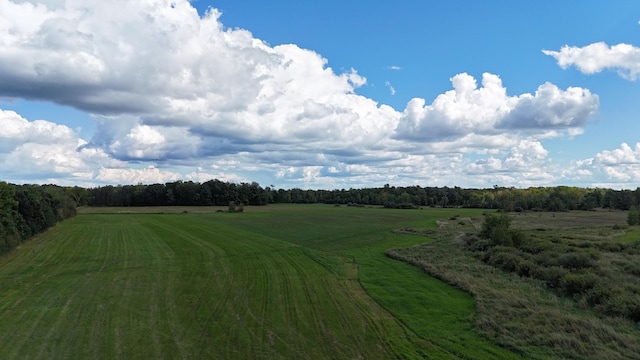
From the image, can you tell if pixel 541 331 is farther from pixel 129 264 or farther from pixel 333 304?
pixel 129 264

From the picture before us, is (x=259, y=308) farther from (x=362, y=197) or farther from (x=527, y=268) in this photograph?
(x=362, y=197)

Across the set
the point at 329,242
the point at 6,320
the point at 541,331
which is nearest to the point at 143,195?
the point at 329,242

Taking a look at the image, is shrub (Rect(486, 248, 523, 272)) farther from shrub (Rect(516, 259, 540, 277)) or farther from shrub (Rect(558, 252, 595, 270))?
shrub (Rect(558, 252, 595, 270))

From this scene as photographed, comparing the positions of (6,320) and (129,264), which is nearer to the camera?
(6,320)

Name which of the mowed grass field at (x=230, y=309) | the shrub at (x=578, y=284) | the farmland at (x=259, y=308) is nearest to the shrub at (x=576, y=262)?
the farmland at (x=259, y=308)

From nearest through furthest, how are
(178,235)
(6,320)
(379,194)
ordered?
(6,320)
(178,235)
(379,194)

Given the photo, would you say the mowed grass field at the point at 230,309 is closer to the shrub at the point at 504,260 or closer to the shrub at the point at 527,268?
the shrub at the point at 527,268
